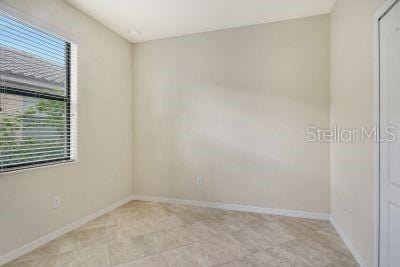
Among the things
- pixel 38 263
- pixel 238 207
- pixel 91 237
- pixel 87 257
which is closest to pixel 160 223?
pixel 91 237

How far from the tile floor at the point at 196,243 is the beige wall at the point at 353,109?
35 cm

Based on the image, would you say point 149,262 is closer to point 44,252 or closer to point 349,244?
point 44,252

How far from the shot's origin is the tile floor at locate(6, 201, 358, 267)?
6.57 feet

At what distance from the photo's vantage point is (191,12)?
2838 mm

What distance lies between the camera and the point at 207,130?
3404 millimetres

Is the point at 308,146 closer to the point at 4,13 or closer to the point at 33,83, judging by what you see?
the point at 33,83

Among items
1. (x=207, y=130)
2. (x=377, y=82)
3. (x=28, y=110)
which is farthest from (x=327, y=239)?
(x=28, y=110)

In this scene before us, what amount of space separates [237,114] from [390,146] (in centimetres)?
193

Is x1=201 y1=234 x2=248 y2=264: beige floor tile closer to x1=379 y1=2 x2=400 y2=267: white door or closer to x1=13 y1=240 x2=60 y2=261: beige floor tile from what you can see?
x1=379 y1=2 x2=400 y2=267: white door

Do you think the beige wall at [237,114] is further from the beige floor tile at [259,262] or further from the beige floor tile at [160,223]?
the beige floor tile at [259,262]

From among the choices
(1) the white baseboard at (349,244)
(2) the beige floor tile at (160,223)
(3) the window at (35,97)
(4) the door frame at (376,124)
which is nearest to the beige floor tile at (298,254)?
(1) the white baseboard at (349,244)

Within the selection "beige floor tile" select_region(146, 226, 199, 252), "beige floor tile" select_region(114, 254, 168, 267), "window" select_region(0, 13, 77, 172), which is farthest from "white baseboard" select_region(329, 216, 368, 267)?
"window" select_region(0, 13, 77, 172)

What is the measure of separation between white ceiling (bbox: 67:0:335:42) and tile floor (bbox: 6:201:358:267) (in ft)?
8.98

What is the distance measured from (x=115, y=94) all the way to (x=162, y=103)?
0.74 metres
